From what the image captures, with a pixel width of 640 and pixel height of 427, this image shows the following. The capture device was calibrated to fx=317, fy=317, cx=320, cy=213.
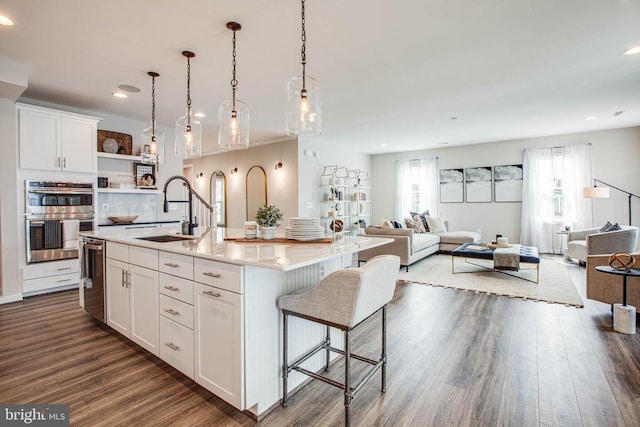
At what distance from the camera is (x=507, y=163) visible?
7.59 metres

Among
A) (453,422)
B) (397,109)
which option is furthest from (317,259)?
(397,109)

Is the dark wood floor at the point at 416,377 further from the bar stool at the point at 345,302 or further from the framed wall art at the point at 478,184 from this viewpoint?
the framed wall art at the point at 478,184

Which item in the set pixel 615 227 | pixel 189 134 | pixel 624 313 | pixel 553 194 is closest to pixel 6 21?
pixel 189 134

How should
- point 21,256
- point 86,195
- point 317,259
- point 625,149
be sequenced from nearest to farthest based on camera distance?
point 317,259, point 21,256, point 86,195, point 625,149

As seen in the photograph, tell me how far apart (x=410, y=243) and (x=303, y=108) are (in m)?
3.62

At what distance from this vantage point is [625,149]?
21.1ft

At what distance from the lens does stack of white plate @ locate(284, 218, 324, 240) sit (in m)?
2.35

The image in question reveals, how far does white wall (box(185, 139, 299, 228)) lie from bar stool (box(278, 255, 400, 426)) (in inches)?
201

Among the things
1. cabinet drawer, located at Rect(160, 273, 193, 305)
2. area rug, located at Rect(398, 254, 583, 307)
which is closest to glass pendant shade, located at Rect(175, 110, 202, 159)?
cabinet drawer, located at Rect(160, 273, 193, 305)

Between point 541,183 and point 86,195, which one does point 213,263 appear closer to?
point 86,195

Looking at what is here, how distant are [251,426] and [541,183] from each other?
7.97 meters

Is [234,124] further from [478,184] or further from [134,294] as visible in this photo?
[478,184]

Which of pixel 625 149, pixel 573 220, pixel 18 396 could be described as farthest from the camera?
pixel 573 220

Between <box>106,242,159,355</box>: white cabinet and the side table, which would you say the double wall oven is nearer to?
<box>106,242,159,355</box>: white cabinet
